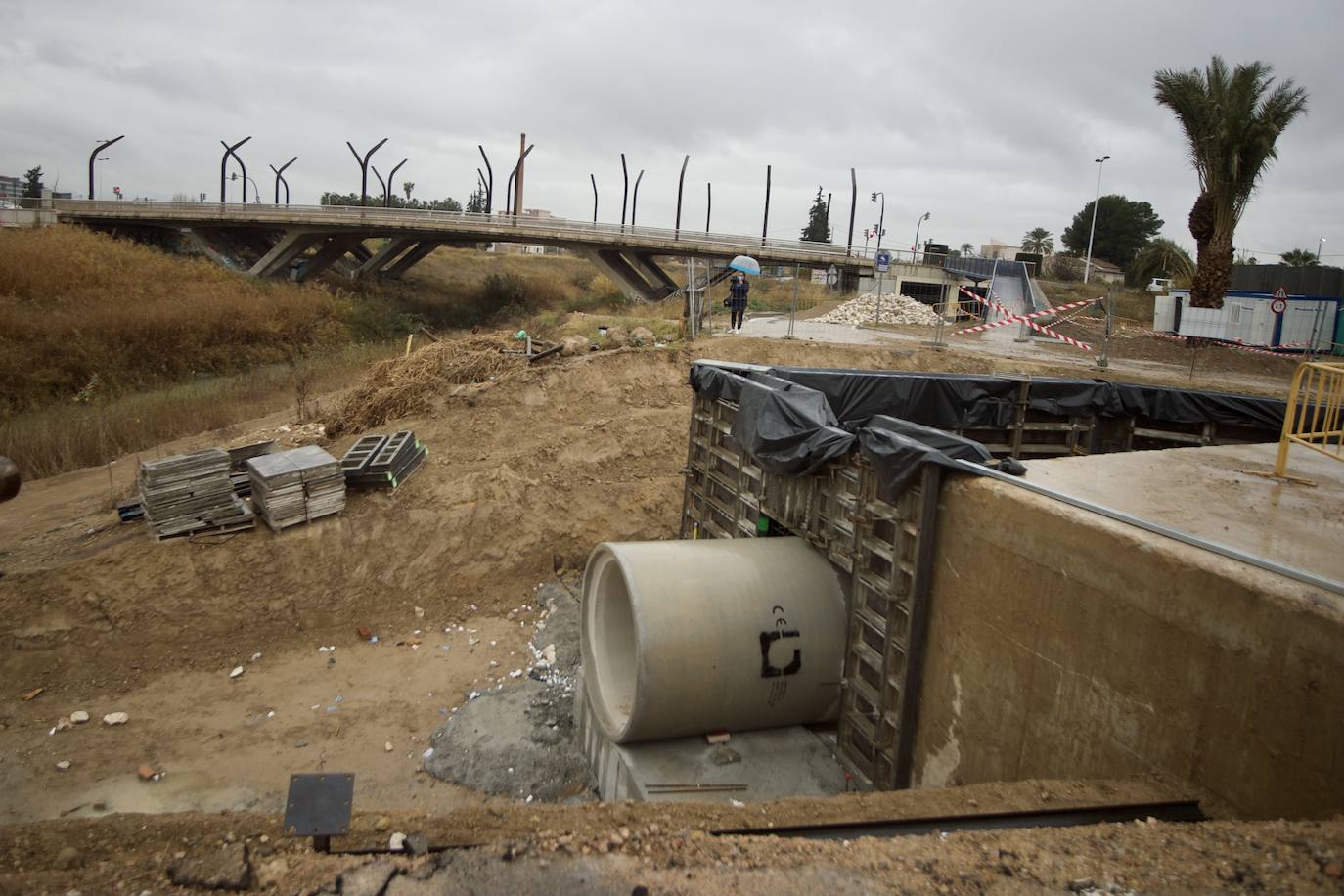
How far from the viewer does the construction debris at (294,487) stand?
11664 mm

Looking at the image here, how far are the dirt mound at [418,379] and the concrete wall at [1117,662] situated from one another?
12516 mm

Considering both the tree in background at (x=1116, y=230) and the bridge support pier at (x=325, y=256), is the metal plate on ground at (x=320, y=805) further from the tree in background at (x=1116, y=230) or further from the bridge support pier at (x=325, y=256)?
the tree in background at (x=1116, y=230)

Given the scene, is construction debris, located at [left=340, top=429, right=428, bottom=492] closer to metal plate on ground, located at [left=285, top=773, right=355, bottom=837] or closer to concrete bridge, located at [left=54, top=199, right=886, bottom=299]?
metal plate on ground, located at [left=285, top=773, right=355, bottom=837]

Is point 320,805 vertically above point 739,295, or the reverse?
point 739,295

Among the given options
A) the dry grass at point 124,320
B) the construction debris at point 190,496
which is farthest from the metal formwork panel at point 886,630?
the dry grass at point 124,320

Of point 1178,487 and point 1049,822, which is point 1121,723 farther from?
point 1178,487

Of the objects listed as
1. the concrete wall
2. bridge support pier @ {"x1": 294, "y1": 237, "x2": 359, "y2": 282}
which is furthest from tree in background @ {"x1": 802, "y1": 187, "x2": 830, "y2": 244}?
the concrete wall

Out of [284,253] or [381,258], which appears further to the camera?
[381,258]

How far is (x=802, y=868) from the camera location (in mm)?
3641

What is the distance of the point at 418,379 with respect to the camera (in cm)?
1692

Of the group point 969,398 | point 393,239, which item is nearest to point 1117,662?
point 969,398

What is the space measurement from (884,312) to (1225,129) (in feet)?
35.0

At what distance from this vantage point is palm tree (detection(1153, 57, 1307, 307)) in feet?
70.5

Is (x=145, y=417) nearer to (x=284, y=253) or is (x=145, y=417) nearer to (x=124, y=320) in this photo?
(x=124, y=320)
